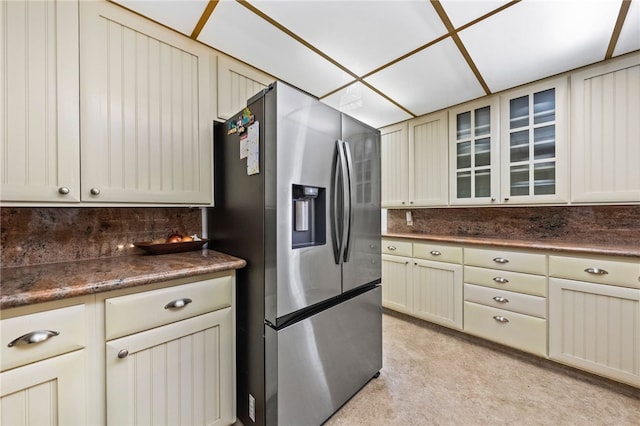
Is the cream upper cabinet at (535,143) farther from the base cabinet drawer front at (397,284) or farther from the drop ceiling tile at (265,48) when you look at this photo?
the drop ceiling tile at (265,48)

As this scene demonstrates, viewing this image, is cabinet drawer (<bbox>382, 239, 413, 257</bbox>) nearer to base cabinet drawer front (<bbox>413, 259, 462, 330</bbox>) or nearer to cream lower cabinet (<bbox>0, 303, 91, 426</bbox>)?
base cabinet drawer front (<bbox>413, 259, 462, 330</bbox>)

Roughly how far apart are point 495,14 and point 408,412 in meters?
2.35

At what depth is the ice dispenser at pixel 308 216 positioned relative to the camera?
1317 millimetres

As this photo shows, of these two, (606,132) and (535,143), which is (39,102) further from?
(606,132)

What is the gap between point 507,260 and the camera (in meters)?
2.12

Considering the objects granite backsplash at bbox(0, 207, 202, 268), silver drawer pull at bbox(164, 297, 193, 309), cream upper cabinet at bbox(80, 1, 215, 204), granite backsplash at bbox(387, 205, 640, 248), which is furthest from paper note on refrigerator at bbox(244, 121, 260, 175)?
granite backsplash at bbox(387, 205, 640, 248)

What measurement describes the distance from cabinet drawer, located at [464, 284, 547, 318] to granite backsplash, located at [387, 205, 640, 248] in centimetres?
68

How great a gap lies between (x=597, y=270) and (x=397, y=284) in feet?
5.21

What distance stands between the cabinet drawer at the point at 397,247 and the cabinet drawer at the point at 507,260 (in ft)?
1.88

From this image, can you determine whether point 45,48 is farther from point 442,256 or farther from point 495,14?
point 442,256

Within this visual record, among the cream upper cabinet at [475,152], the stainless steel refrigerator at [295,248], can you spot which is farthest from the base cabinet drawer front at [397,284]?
the stainless steel refrigerator at [295,248]

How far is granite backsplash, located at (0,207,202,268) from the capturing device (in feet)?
4.15

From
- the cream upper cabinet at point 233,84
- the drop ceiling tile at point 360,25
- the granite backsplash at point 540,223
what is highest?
the drop ceiling tile at point 360,25

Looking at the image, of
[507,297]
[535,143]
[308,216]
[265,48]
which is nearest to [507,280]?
[507,297]
